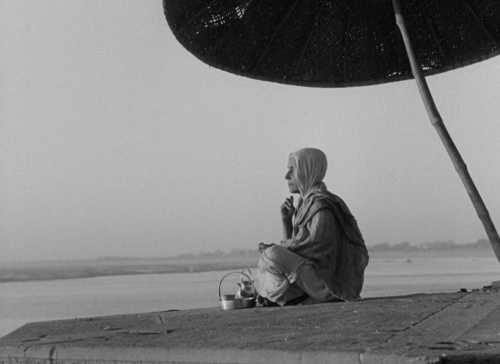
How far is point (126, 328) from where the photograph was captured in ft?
12.1

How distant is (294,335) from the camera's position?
111 inches

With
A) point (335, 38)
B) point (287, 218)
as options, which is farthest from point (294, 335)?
point (335, 38)

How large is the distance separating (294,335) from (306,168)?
1776mm

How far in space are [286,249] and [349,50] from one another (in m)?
1.81

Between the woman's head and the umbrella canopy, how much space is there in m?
0.93

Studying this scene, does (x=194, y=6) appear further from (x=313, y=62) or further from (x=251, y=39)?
(x=313, y=62)

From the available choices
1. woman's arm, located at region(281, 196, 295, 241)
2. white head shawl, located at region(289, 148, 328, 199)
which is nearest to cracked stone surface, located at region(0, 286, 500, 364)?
woman's arm, located at region(281, 196, 295, 241)

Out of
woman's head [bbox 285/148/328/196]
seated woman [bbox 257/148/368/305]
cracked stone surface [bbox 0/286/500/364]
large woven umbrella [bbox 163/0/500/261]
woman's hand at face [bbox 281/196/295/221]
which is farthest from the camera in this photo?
large woven umbrella [bbox 163/0/500/261]

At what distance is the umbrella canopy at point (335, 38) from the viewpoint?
492 centimetres

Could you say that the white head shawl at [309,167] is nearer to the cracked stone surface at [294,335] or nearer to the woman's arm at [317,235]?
the woman's arm at [317,235]

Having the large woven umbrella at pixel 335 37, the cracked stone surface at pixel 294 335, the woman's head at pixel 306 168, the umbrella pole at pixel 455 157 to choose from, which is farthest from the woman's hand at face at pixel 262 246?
the large woven umbrella at pixel 335 37

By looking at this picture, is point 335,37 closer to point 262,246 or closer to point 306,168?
point 306,168

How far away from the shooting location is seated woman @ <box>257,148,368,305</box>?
13.5ft

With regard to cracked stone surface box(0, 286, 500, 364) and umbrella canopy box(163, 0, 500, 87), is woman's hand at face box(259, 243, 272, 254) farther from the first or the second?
umbrella canopy box(163, 0, 500, 87)
